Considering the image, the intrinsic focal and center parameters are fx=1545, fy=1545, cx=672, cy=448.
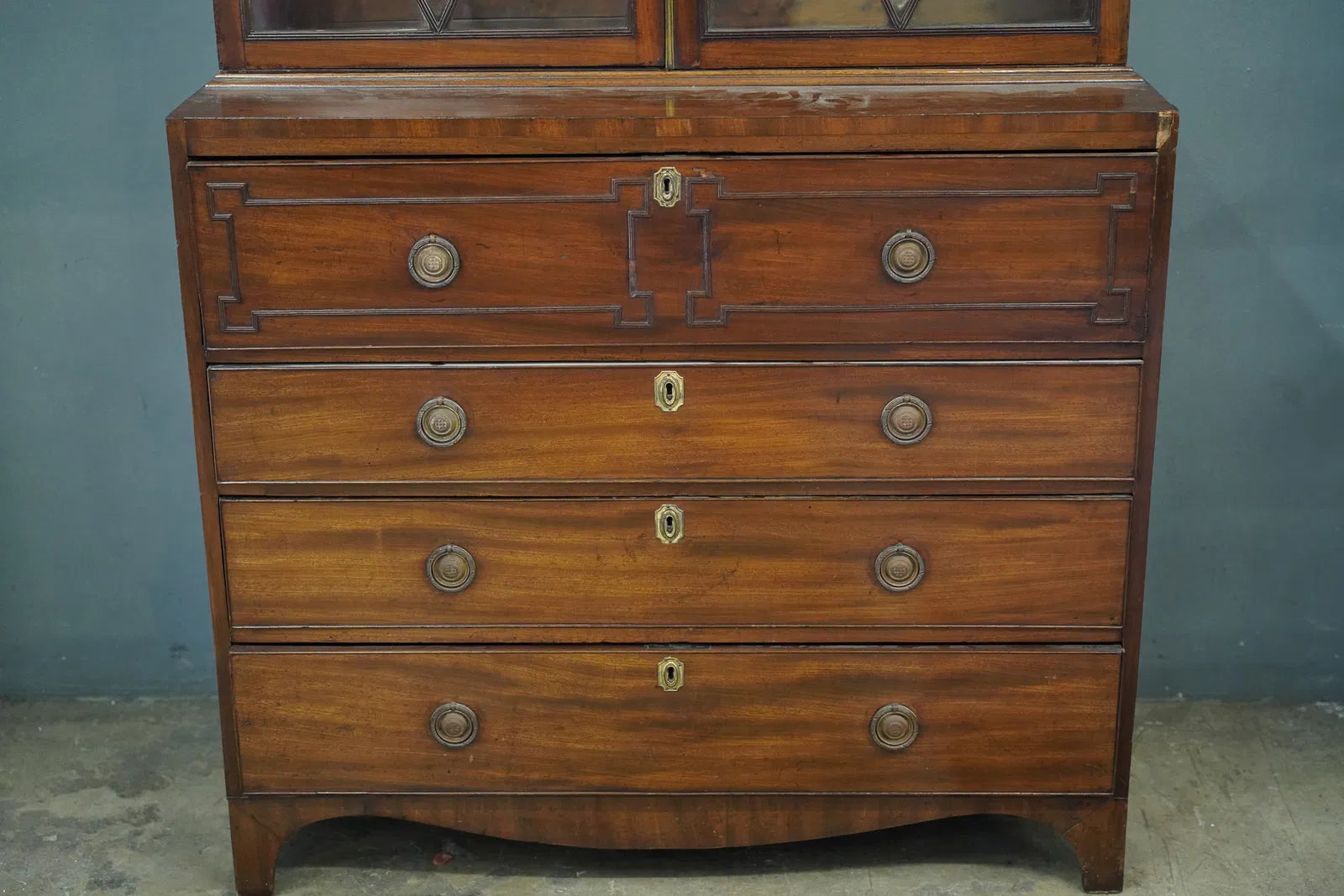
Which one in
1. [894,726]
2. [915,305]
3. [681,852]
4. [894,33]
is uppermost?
[894,33]

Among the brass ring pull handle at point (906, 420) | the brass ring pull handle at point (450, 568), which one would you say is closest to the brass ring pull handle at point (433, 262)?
the brass ring pull handle at point (450, 568)

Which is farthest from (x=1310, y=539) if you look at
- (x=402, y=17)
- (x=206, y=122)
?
(x=206, y=122)

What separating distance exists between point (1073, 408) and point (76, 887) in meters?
1.79

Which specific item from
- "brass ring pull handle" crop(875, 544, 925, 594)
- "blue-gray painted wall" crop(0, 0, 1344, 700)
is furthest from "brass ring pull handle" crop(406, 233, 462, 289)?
"blue-gray painted wall" crop(0, 0, 1344, 700)

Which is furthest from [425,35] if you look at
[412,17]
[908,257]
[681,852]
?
[681,852]

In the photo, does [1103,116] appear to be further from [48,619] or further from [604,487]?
[48,619]

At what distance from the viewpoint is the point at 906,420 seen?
2.26m

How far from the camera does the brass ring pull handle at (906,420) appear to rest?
7.40 ft

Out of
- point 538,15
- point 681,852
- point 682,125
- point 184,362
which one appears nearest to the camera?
point 682,125

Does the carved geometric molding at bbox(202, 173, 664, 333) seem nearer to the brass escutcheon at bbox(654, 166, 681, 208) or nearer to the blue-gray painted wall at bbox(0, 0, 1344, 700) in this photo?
the brass escutcheon at bbox(654, 166, 681, 208)

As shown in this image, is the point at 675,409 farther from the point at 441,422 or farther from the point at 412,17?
the point at 412,17

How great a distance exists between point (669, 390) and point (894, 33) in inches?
25.3

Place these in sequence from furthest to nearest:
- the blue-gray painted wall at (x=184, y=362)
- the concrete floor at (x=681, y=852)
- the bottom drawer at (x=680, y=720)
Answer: the blue-gray painted wall at (x=184, y=362) → the concrete floor at (x=681, y=852) → the bottom drawer at (x=680, y=720)

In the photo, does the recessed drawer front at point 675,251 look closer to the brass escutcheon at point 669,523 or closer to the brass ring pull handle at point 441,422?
the brass ring pull handle at point 441,422
